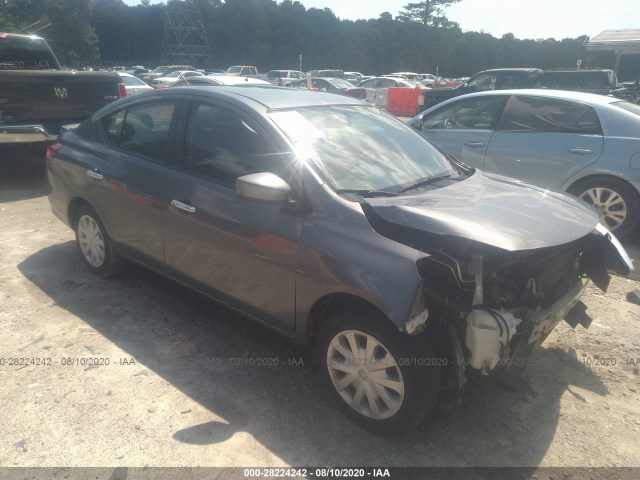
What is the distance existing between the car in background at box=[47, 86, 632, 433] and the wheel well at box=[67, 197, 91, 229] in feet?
1.68

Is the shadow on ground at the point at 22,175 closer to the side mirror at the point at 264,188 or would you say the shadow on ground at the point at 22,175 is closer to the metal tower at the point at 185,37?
the side mirror at the point at 264,188

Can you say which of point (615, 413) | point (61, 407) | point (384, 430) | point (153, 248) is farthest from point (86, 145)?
point (615, 413)

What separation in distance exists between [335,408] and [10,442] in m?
1.71

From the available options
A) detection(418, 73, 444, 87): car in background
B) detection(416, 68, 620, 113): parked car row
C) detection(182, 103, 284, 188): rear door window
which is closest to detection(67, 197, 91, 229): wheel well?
detection(182, 103, 284, 188): rear door window

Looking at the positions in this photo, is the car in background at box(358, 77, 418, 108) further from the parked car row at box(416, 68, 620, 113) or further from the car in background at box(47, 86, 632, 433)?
the car in background at box(47, 86, 632, 433)

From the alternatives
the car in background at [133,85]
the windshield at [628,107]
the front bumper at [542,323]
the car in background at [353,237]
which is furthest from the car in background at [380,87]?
the front bumper at [542,323]

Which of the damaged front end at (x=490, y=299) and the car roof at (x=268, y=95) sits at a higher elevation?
the car roof at (x=268, y=95)

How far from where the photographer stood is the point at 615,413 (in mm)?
2812

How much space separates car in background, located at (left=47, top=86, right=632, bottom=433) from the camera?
2389 mm

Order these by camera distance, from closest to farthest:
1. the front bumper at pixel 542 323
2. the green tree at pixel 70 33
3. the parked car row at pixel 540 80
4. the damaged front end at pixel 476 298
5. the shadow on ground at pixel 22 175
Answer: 1. the damaged front end at pixel 476 298
2. the front bumper at pixel 542 323
3. the shadow on ground at pixel 22 175
4. the parked car row at pixel 540 80
5. the green tree at pixel 70 33

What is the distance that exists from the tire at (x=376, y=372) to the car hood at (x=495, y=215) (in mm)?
551

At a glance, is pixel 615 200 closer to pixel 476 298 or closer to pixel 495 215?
pixel 495 215

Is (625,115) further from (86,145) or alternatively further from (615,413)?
(86,145)

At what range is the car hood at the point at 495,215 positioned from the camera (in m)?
2.39
